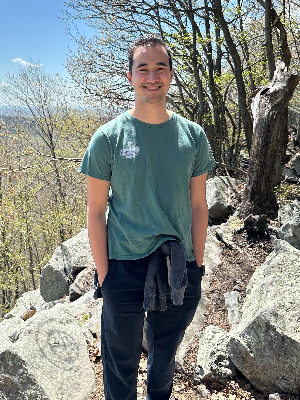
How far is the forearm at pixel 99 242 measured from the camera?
167 centimetres

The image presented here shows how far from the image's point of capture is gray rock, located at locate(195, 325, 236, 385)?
2.59 m

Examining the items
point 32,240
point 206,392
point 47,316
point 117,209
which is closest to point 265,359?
point 206,392

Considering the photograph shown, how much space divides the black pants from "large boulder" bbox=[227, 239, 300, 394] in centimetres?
84

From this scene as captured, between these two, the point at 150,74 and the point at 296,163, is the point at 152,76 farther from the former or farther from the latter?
the point at 296,163

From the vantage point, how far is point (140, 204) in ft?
5.35

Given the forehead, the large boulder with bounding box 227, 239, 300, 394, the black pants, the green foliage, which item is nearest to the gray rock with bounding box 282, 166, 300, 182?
the green foliage

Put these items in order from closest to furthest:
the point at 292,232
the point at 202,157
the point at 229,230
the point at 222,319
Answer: the point at 202,157
the point at 222,319
the point at 292,232
the point at 229,230

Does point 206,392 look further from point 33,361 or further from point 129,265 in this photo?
point 129,265

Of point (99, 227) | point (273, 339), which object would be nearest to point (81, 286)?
point (273, 339)

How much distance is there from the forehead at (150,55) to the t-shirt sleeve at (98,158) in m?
0.41

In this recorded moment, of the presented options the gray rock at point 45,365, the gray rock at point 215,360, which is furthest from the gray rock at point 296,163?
the gray rock at point 45,365

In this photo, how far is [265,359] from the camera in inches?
94.7

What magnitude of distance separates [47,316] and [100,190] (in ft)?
6.70

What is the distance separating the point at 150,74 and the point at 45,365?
2.36 meters
